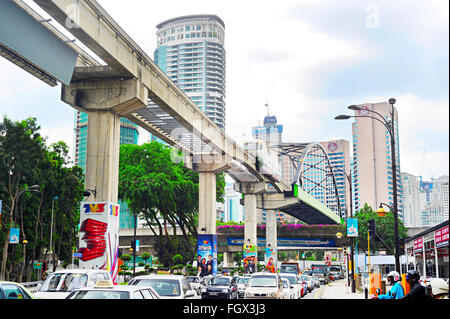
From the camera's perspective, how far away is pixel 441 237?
19969mm

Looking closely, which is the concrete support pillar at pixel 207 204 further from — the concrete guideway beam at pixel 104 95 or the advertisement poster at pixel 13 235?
the concrete guideway beam at pixel 104 95

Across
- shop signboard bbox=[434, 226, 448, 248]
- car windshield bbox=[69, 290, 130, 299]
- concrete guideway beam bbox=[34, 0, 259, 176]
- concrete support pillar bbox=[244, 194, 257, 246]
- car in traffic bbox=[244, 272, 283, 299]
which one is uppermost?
concrete guideway beam bbox=[34, 0, 259, 176]

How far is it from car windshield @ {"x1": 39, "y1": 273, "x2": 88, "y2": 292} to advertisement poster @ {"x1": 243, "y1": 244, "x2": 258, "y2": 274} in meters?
48.9

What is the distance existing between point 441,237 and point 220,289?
12.6 m

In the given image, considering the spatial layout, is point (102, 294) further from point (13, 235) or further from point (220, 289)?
point (13, 235)

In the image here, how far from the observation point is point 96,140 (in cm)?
3011

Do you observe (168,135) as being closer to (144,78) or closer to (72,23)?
(144,78)

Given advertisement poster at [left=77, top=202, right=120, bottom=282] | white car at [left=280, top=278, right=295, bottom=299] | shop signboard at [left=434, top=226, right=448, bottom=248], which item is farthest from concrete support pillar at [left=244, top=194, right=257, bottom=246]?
shop signboard at [left=434, top=226, right=448, bottom=248]

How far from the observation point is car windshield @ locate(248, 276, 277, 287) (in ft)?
76.8

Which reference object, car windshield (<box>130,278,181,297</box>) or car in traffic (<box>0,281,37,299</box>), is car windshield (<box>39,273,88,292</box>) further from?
car in traffic (<box>0,281,37,299</box>)

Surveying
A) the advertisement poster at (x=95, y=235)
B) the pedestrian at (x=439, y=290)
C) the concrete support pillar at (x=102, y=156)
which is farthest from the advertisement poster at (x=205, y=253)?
the pedestrian at (x=439, y=290)

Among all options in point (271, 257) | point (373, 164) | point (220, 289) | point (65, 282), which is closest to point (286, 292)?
point (220, 289)

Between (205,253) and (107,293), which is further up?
(107,293)

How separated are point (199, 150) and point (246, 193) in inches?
852
